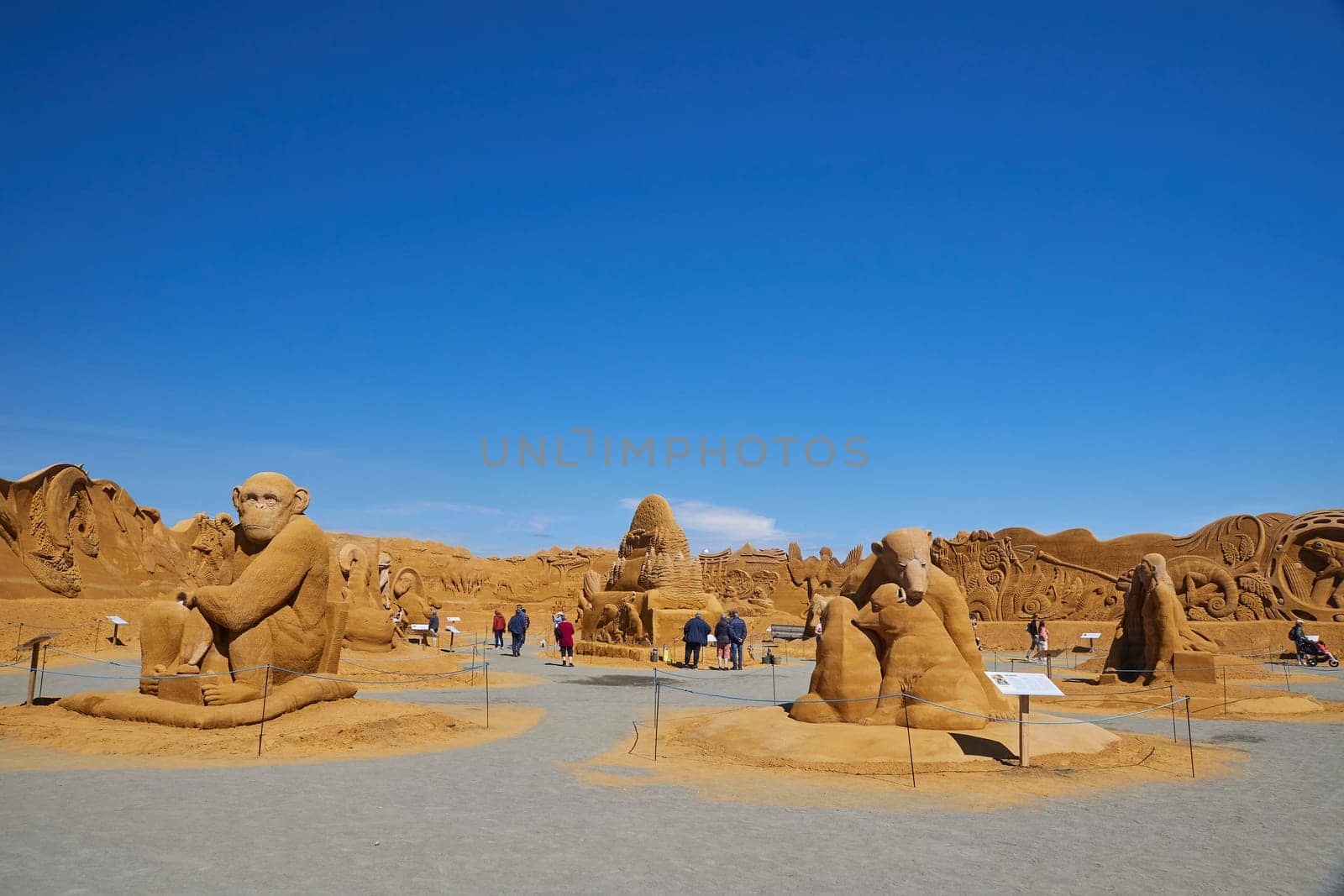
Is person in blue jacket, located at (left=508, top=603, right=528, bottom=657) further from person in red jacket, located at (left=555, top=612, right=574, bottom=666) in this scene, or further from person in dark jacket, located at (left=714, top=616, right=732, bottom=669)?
person in dark jacket, located at (left=714, top=616, right=732, bottom=669)

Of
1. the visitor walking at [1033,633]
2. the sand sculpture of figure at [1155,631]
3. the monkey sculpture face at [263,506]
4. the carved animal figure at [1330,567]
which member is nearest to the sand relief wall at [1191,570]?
the carved animal figure at [1330,567]

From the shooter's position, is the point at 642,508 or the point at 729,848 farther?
the point at 642,508

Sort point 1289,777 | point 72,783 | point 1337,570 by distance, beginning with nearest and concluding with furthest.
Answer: point 72,783 < point 1289,777 < point 1337,570

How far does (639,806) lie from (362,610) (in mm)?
15028

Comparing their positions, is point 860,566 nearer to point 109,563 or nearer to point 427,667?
point 427,667

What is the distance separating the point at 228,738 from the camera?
323 inches

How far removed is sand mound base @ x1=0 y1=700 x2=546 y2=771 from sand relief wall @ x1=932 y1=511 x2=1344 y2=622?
62.9ft

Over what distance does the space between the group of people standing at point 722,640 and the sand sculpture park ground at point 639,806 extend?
8.62 meters

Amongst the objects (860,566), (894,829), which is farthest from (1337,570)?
(894,829)

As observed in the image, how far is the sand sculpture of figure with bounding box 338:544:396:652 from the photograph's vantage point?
19234 mm

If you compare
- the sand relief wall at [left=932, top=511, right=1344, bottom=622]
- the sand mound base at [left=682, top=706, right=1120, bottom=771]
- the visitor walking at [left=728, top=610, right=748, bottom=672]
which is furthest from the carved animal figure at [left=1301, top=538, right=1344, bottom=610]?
the sand mound base at [left=682, top=706, right=1120, bottom=771]

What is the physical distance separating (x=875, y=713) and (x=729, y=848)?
4.08m

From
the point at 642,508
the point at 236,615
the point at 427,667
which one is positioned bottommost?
the point at 427,667

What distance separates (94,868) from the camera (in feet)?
15.0
